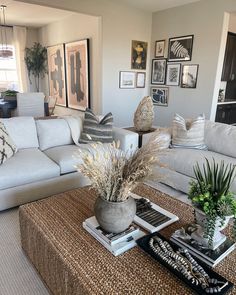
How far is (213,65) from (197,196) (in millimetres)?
3901

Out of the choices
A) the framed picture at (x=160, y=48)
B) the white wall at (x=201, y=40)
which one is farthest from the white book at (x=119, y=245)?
the framed picture at (x=160, y=48)

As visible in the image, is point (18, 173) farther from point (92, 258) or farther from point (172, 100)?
point (172, 100)

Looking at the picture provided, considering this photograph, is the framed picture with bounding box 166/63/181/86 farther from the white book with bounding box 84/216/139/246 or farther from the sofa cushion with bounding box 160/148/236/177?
the white book with bounding box 84/216/139/246

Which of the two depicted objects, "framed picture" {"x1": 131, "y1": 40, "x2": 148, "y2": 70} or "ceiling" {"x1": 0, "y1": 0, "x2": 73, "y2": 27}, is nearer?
"ceiling" {"x1": 0, "y1": 0, "x2": 73, "y2": 27}

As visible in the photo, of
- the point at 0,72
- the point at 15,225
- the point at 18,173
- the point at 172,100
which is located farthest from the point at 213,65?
the point at 0,72

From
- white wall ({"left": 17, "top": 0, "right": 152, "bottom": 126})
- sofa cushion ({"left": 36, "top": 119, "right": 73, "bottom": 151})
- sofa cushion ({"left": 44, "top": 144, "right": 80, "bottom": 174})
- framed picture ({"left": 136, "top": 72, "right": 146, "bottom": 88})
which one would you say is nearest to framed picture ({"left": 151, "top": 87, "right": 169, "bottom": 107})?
framed picture ({"left": 136, "top": 72, "right": 146, "bottom": 88})

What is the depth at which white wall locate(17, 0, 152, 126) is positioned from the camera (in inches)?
183

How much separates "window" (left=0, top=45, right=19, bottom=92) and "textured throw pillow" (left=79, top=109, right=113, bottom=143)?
5181mm

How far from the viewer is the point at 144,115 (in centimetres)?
336

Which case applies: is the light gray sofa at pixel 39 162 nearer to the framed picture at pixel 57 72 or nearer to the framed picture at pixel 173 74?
the framed picture at pixel 173 74

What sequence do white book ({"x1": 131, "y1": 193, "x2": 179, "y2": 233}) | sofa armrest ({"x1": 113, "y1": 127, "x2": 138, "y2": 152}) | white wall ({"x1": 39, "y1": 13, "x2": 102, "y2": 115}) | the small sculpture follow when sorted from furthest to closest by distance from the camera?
white wall ({"x1": 39, "y1": 13, "x2": 102, "y2": 115})
the small sculpture
sofa armrest ({"x1": 113, "y1": 127, "x2": 138, "y2": 152})
white book ({"x1": 131, "y1": 193, "x2": 179, "y2": 233})

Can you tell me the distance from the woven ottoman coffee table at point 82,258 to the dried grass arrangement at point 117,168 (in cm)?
29

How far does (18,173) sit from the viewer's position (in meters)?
2.18

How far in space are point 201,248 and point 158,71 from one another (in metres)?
4.81
